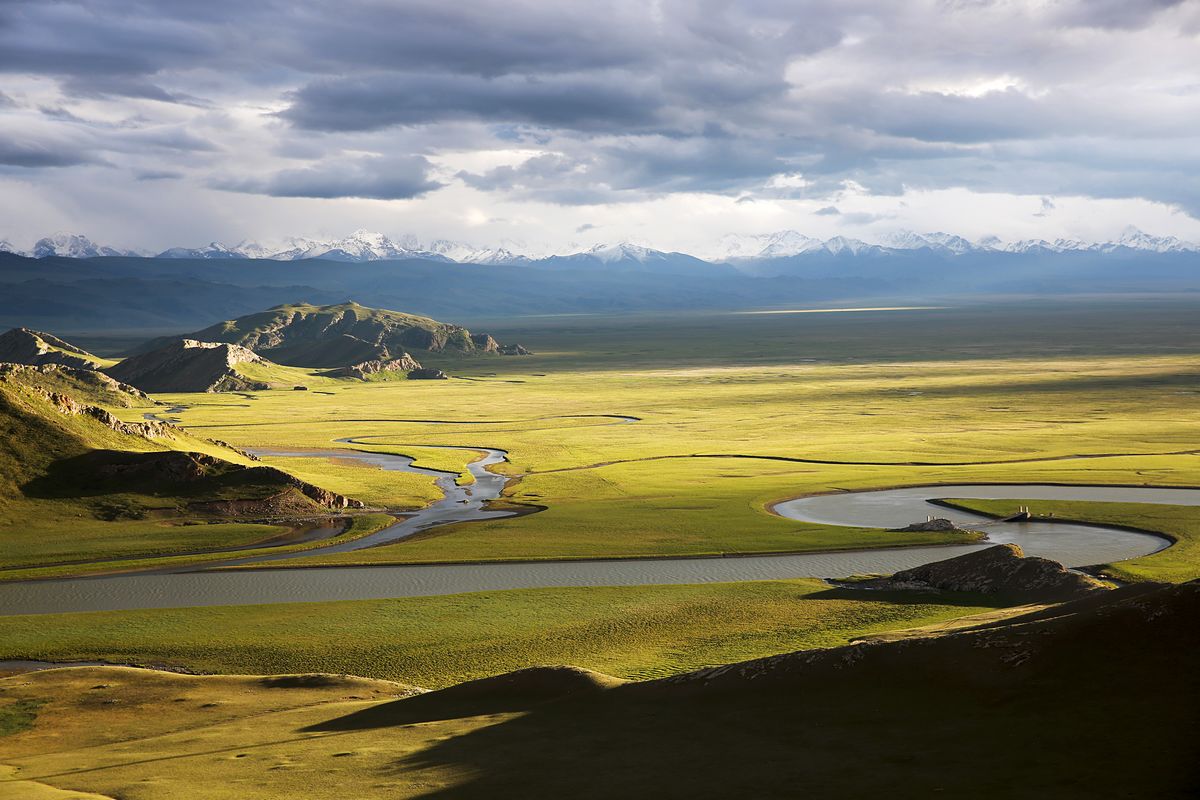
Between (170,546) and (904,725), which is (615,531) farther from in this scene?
(904,725)

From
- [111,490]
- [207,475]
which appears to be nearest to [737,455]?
[207,475]

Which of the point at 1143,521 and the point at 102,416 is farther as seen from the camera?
the point at 102,416

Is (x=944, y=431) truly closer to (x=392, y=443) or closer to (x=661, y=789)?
(x=392, y=443)

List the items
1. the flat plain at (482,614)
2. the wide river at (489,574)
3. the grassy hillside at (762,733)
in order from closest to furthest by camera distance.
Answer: the grassy hillside at (762,733) → the flat plain at (482,614) → the wide river at (489,574)

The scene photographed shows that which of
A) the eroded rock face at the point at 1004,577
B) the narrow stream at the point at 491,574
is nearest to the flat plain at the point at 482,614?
the eroded rock face at the point at 1004,577

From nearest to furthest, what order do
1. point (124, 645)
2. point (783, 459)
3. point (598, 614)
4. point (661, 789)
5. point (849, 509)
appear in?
point (661, 789), point (124, 645), point (598, 614), point (849, 509), point (783, 459)

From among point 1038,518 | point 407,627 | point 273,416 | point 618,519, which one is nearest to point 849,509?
point 1038,518

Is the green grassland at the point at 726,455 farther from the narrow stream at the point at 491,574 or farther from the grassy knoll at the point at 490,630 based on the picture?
the grassy knoll at the point at 490,630
